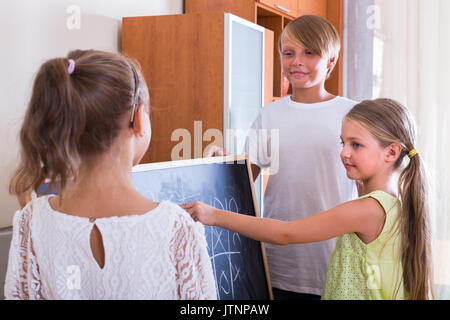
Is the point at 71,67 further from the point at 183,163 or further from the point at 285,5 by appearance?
the point at 285,5

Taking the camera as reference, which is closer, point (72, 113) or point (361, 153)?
point (72, 113)

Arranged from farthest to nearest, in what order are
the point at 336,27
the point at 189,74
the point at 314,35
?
1. the point at 336,27
2. the point at 189,74
3. the point at 314,35

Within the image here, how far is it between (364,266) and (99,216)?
71cm

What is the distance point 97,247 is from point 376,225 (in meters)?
0.72

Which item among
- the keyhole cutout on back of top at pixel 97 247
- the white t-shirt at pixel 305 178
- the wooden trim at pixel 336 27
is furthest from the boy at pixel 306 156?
the wooden trim at pixel 336 27

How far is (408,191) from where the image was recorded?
131 centimetres

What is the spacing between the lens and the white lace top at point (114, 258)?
859 mm

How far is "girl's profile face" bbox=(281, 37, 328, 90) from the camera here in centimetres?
165

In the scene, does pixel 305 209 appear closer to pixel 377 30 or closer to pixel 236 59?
pixel 236 59

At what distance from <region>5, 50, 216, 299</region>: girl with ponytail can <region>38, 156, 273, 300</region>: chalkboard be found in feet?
0.79

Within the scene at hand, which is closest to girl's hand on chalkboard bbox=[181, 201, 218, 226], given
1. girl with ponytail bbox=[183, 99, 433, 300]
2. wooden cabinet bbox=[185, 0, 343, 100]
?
girl with ponytail bbox=[183, 99, 433, 300]

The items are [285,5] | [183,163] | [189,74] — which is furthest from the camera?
[285,5]

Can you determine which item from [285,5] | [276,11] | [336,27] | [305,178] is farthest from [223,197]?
[336,27]

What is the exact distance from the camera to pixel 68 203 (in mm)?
905
